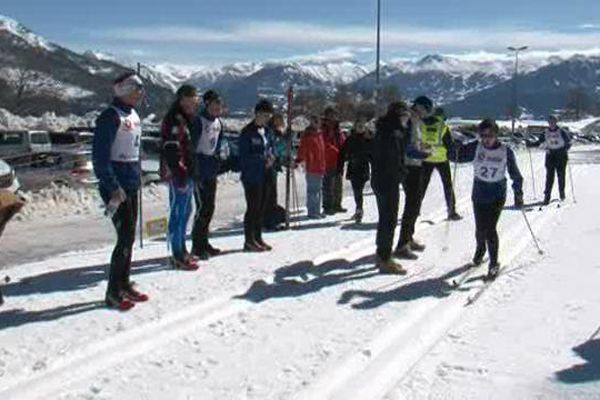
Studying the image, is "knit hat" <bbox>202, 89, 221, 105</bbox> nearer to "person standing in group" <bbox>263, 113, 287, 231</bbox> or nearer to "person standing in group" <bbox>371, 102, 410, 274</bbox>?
"person standing in group" <bbox>371, 102, 410, 274</bbox>

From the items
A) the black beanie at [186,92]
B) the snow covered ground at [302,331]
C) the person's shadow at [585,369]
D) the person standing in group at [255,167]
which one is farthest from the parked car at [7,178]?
the person's shadow at [585,369]

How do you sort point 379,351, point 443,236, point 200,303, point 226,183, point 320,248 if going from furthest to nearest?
point 226,183, point 443,236, point 320,248, point 200,303, point 379,351

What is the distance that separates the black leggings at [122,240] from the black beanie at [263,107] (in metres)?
3.45

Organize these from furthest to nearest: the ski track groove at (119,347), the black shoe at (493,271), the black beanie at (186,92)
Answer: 1. the black shoe at (493,271)
2. the black beanie at (186,92)
3. the ski track groove at (119,347)

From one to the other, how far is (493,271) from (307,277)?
6.71 ft

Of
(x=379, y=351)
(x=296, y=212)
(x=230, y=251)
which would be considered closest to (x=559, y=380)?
(x=379, y=351)

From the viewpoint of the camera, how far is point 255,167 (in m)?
10.8

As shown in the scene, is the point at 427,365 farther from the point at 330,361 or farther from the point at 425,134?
the point at 425,134

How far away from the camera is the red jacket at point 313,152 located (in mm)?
15016

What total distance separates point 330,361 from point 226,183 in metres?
18.6

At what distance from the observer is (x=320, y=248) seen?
11.5 metres

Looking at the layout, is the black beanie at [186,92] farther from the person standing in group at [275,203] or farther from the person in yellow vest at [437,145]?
the person in yellow vest at [437,145]

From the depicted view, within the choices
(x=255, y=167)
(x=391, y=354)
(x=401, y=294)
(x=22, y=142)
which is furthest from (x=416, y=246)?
(x=22, y=142)

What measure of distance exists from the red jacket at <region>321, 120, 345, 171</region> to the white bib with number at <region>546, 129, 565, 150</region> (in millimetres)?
5907
